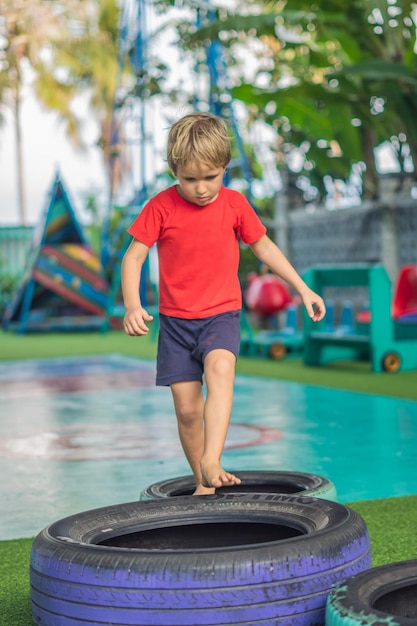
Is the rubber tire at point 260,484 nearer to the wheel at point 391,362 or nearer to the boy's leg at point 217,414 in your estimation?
the boy's leg at point 217,414

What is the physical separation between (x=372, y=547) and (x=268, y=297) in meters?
8.70

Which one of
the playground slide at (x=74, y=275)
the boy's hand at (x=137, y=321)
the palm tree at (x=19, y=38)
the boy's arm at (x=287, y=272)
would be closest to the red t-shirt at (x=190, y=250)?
the boy's arm at (x=287, y=272)

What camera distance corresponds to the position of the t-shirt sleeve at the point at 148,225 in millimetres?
3088

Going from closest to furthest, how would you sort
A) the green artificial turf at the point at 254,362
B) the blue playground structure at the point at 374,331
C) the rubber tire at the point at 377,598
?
Result: the rubber tire at the point at 377,598, the green artificial turf at the point at 254,362, the blue playground structure at the point at 374,331

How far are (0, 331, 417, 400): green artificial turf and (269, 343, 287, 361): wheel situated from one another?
0.10 metres

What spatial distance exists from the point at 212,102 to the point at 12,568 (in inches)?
334

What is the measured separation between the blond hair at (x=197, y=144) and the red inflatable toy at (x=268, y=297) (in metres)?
8.71

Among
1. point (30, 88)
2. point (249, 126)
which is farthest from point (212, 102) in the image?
point (30, 88)

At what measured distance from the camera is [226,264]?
313cm

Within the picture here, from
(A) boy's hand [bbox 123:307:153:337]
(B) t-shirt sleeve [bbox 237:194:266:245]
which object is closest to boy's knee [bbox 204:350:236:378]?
(A) boy's hand [bbox 123:307:153:337]

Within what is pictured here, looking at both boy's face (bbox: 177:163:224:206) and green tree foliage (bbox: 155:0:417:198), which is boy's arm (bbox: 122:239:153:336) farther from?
green tree foliage (bbox: 155:0:417:198)

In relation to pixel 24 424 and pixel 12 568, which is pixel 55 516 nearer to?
pixel 12 568

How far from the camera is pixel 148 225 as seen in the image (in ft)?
10.1

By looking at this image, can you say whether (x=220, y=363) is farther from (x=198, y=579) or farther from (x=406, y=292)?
(x=406, y=292)
